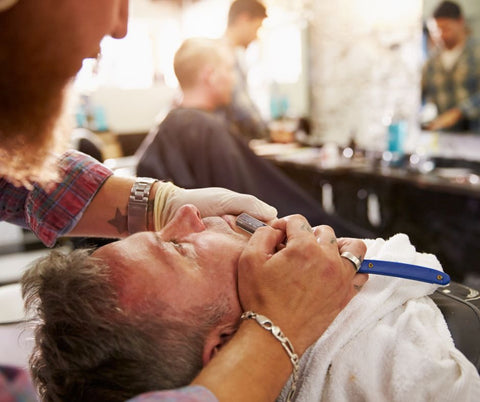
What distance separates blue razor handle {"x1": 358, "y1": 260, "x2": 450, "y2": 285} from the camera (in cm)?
85

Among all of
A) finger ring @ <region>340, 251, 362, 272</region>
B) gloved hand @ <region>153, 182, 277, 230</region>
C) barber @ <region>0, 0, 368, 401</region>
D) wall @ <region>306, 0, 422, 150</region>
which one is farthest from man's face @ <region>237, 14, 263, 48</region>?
finger ring @ <region>340, 251, 362, 272</region>

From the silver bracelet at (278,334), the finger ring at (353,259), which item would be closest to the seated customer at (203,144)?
the finger ring at (353,259)

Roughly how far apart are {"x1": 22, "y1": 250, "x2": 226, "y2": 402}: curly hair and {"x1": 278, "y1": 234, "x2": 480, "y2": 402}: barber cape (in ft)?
0.69

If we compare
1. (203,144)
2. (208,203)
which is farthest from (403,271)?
(203,144)

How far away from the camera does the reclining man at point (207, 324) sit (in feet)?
2.53

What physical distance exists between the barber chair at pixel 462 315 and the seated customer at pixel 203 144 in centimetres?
85

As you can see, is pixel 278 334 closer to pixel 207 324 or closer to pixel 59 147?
pixel 207 324

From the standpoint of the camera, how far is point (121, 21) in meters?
0.80

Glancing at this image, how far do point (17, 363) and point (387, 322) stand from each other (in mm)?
886

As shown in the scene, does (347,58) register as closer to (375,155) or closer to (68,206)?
(375,155)

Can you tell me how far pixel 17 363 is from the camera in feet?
3.61

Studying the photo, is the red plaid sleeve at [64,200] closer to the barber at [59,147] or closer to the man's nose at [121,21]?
the barber at [59,147]

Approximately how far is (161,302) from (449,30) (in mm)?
2679

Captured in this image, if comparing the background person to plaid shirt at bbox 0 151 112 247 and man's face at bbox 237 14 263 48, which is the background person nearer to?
plaid shirt at bbox 0 151 112 247
